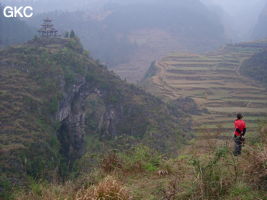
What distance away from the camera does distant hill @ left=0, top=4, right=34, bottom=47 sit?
8895 centimetres

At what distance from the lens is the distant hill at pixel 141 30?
140188 millimetres

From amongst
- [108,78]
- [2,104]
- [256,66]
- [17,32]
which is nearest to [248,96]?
[256,66]

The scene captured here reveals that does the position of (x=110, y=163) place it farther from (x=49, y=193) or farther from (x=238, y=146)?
(x=238, y=146)

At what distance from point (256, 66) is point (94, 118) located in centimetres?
3008

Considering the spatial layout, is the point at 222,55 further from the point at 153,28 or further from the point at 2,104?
the point at 153,28

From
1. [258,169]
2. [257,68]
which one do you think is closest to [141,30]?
[257,68]

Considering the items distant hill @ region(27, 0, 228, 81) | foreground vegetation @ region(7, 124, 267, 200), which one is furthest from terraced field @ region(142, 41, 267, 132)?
distant hill @ region(27, 0, 228, 81)

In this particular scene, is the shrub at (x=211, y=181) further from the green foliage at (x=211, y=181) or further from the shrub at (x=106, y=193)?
the shrub at (x=106, y=193)

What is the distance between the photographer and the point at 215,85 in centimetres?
5500

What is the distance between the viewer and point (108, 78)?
46000mm

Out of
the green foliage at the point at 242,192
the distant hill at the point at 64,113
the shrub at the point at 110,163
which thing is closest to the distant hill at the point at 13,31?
the distant hill at the point at 64,113

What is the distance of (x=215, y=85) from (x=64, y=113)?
2591cm

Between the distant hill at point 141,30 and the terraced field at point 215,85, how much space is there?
50.1m

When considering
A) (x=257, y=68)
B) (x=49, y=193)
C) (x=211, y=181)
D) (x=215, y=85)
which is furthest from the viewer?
(x=257, y=68)
